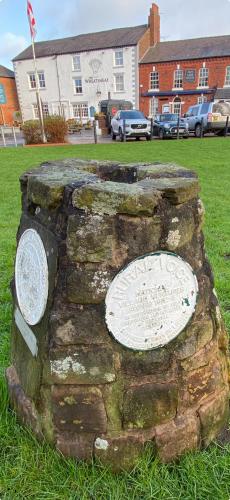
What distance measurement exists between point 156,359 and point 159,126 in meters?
19.4

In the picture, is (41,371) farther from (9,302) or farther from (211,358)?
(9,302)

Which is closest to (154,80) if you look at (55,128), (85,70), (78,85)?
(85,70)

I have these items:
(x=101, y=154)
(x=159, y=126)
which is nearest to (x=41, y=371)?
(x=101, y=154)

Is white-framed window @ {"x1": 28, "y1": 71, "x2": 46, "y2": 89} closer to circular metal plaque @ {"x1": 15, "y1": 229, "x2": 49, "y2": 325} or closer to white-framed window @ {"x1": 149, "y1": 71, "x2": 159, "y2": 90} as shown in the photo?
white-framed window @ {"x1": 149, "y1": 71, "x2": 159, "y2": 90}

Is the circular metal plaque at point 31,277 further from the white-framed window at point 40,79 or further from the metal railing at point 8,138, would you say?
the white-framed window at point 40,79

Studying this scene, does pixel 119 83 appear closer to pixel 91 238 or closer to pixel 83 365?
pixel 91 238

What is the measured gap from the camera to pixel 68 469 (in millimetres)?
1682

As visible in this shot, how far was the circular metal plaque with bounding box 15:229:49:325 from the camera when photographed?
1.66 metres

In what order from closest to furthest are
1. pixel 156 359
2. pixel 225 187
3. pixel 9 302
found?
pixel 156 359
pixel 9 302
pixel 225 187

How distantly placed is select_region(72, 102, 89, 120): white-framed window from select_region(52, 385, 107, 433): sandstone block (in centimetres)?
4199

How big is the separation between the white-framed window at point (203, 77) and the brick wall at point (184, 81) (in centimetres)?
30

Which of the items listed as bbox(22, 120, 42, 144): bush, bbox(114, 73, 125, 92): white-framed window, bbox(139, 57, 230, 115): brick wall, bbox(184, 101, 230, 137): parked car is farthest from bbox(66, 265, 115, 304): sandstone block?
bbox(114, 73, 125, 92): white-framed window

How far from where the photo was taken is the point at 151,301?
1.64m

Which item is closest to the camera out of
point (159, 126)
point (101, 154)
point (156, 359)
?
point (156, 359)
